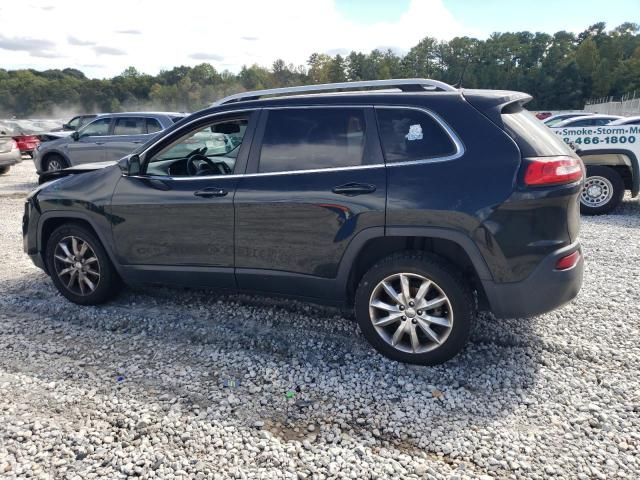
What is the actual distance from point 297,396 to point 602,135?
7435 mm

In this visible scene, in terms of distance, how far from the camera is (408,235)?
3291 millimetres

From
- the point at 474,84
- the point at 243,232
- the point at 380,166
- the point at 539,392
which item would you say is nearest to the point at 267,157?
the point at 243,232

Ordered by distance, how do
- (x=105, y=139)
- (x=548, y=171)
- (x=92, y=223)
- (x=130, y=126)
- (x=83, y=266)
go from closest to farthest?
(x=548, y=171), (x=92, y=223), (x=83, y=266), (x=130, y=126), (x=105, y=139)

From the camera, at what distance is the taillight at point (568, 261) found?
315 cm

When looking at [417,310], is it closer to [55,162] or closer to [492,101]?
[492,101]

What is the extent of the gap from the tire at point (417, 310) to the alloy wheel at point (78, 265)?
8.23 feet

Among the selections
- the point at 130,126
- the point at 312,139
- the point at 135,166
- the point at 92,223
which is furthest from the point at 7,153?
the point at 312,139

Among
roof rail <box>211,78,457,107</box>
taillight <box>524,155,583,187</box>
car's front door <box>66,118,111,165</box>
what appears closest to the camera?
taillight <box>524,155,583,187</box>

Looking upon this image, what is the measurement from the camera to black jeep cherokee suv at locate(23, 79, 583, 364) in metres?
3.12

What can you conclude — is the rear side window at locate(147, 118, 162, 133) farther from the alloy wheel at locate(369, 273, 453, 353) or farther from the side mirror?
the alloy wheel at locate(369, 273, 453, 353)

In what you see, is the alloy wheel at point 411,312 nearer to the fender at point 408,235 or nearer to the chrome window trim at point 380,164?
the fender at point 408,235

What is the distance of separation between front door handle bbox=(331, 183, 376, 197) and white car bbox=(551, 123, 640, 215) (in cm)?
602

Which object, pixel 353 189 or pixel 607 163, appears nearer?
pixel 353 189

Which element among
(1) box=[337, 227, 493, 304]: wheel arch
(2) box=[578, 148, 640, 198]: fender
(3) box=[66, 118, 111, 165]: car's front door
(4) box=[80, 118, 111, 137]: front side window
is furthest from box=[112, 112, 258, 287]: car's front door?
(4) box=[80, 118, 111, 137]: front side window
